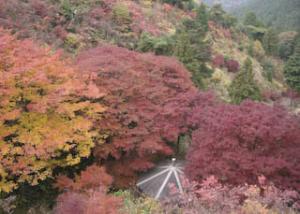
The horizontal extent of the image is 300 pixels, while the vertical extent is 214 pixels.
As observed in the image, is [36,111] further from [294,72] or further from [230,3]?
[230,3]

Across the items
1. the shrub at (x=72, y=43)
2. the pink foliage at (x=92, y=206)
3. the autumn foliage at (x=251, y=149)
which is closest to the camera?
the pink foliage at (x=92, y=206)

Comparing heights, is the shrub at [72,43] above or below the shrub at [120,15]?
below

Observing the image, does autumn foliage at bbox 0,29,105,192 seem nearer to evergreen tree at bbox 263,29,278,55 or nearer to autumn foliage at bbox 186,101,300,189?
autumn foliage at bbox 186,101,300,189

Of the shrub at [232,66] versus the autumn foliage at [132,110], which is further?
the shrub at [232,66]

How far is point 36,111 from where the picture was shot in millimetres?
13148

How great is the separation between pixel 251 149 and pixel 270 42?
5173cm

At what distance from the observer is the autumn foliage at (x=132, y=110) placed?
53.4 feet

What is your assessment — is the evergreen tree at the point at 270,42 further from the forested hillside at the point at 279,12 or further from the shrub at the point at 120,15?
the forested hillside at the point at 279,12

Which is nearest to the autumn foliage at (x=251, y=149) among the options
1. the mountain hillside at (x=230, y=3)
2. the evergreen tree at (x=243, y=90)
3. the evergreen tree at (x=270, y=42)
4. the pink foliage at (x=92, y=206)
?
the pink foliage at (x=92, y=206)

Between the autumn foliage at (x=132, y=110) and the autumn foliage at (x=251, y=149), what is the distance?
2718 millimetres

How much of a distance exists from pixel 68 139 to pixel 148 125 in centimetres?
463

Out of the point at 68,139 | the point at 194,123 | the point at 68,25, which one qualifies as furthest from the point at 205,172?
the point at 68,25

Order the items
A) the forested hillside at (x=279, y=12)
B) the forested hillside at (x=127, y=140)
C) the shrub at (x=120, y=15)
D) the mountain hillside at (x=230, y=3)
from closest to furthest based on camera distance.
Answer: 1. the forested hillside at (x=127, y=140)
2. the shrub at (x=120, y=15)
3. the forested hillside at (x=279, y=12)
4. the mountain hillside at (x=230, y=3)

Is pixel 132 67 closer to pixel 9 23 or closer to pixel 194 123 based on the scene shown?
pixel 194 123
